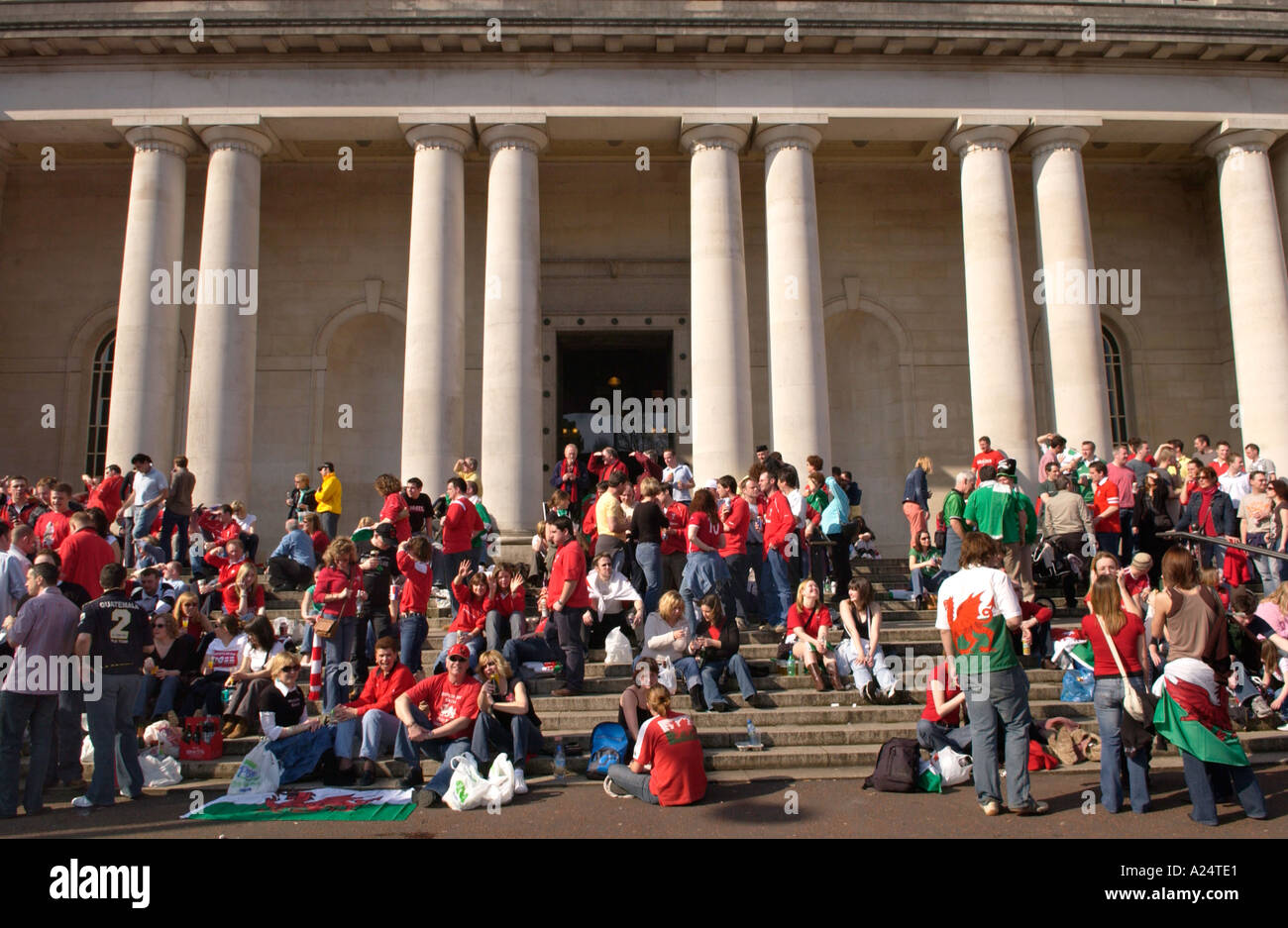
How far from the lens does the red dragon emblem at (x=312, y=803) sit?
8742 mm

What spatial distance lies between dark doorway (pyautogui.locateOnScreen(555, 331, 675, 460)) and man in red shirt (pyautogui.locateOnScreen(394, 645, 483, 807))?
13.5 meters

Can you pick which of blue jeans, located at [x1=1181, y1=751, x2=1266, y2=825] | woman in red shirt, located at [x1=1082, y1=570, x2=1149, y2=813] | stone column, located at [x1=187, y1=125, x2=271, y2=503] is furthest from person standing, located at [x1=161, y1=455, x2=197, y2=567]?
blue jeans, located at [x1=1181, y1=751, x2=1266, y2=825]

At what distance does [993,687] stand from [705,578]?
495 cm

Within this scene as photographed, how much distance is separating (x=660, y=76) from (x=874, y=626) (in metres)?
13.0

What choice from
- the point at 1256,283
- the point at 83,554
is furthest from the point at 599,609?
the point at 1256,283

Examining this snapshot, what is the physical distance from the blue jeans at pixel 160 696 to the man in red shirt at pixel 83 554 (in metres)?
1.21

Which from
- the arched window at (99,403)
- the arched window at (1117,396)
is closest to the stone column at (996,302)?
the arched window at (1117,396)

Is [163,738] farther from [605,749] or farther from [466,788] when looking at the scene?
[605,749]

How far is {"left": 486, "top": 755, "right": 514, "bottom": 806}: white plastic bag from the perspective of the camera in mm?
8711

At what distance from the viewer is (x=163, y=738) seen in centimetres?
1010

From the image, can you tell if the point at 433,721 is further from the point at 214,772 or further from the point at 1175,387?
the point at 1175,387

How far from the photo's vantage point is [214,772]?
9.99m

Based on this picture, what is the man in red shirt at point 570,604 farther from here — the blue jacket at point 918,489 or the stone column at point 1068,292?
the stone column at point 1068,292

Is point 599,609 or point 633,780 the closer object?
point 633,780
